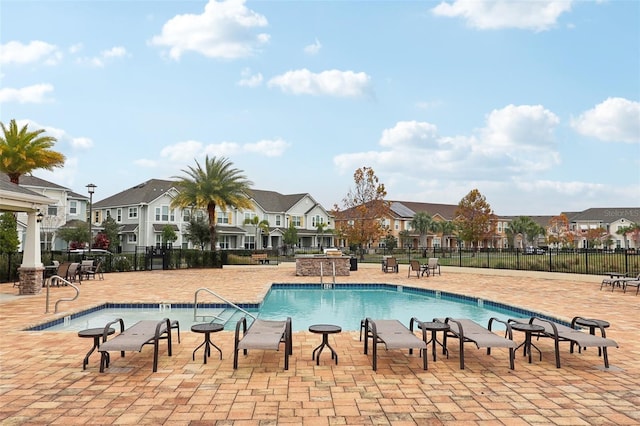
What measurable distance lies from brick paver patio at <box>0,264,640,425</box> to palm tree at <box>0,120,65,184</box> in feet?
61.5

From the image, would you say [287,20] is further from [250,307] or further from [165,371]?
[165,371]

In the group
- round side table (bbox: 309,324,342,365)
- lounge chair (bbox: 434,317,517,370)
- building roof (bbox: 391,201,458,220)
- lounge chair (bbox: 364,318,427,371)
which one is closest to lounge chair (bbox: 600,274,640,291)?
lounge chair (bbox: 434,317,517,370)

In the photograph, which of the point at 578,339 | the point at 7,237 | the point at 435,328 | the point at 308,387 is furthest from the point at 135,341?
the point at 7,237

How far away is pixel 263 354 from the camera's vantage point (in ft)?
21.3

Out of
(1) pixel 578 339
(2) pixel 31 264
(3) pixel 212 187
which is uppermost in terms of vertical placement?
(3) pixel 212 187

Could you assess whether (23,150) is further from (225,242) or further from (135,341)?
(225,242)

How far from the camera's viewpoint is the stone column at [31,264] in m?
12.8

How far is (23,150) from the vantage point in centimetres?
2262

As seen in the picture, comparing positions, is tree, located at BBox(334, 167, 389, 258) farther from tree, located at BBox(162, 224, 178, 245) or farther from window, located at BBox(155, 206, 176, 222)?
window, located at BBox(155, 206, 176, 222)

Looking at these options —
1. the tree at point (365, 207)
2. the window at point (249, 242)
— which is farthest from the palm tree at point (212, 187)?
the window at point (249, 242)

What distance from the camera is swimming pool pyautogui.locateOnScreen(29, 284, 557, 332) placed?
33.8 ft

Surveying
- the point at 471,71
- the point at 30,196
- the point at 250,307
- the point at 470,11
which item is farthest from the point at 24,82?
the point at 471,71

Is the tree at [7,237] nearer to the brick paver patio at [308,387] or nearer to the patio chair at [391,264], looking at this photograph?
the brick paver patio at [308,387]

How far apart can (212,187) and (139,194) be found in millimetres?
18450
